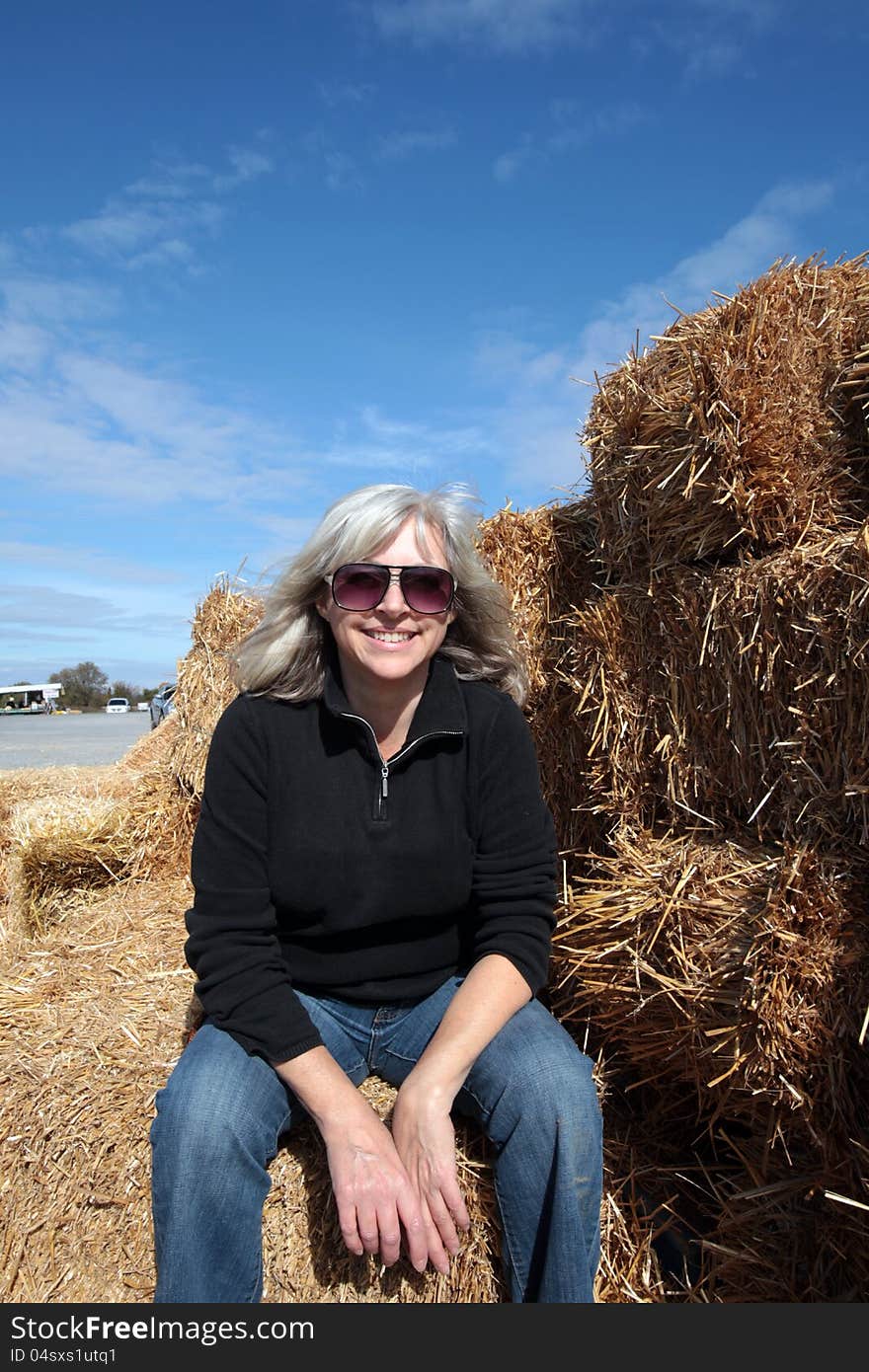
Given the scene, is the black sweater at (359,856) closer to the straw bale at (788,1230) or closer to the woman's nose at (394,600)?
the woman's nose at (394,600)

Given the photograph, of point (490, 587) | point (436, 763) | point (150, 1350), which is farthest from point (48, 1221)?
point (490, 587)

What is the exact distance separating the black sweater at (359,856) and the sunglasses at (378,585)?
23cm

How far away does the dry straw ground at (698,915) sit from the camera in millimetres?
1867

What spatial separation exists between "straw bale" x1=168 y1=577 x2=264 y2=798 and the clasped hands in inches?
96.4

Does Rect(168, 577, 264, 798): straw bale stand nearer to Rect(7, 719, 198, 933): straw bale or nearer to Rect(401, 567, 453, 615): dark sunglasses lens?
Rect(7, 719, 198, 933): straw bale

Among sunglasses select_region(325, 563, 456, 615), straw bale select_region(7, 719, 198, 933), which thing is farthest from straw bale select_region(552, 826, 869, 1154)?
straw bale select_region(7, 719, 198, 933)

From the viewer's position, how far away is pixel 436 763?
85.4 inches

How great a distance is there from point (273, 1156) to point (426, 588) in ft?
4.24

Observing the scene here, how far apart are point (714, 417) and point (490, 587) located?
2.26 ft

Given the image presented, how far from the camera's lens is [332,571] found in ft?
7.15

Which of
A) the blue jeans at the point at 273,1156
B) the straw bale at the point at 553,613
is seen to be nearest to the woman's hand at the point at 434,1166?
the blue jeans at the point at 273,1156

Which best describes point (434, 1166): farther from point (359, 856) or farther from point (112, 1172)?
point (112, 1172)

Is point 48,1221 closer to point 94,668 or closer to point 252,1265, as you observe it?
point 252,1265

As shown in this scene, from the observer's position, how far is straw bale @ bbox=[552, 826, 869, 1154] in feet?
6.05
